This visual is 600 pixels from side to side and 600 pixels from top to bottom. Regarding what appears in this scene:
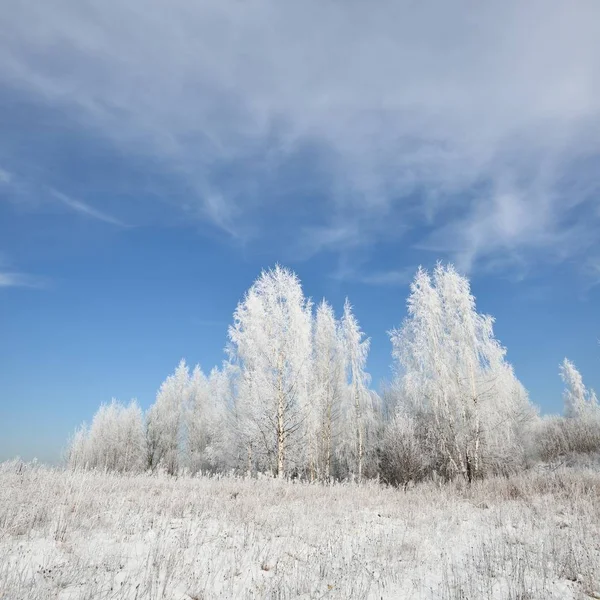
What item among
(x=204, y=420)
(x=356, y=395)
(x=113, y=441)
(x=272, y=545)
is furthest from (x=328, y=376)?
(x=113, y=441)

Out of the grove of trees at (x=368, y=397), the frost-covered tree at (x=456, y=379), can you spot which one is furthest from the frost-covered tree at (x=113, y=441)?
the frost-covered tree at (x=456, y=379)

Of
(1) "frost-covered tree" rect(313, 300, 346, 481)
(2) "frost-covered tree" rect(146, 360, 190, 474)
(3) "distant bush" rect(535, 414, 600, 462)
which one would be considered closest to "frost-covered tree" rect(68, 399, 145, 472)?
(2) "frost-covered tree" rect(146, 360, 190, 474)

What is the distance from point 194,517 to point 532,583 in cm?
523

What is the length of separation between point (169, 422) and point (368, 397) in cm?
2123

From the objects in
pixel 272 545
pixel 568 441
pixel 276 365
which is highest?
pixel 276 365

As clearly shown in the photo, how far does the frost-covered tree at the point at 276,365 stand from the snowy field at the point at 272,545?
28.7 ft

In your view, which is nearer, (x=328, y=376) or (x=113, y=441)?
(x=328, y=376)

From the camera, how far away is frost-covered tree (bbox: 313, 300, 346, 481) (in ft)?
87.1

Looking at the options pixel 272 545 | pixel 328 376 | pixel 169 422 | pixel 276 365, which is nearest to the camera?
pixel 272 545

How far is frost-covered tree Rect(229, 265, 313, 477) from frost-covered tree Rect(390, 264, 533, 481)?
19.6ft

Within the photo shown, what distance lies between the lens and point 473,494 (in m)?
11.3

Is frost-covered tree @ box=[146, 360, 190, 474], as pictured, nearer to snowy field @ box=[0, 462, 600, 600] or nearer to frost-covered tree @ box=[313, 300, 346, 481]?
frost-covered tree @ box=[313, 300, 346, 481]

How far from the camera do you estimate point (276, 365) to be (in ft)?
61.8

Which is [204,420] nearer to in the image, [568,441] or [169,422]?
[169,422]
